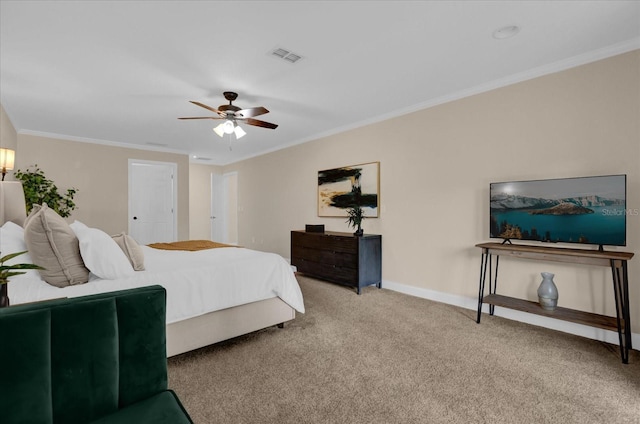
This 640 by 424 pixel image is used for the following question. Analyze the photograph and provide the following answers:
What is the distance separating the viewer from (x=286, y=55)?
2811mm

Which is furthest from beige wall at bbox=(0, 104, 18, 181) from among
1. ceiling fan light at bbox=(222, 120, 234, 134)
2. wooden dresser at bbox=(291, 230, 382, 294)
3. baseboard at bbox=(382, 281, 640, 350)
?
baseboard at bbox=(382, 281, 640, 350)

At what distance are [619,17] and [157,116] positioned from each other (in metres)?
5.06

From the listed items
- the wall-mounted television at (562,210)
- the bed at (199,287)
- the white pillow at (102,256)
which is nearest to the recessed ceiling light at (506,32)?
the wall-mounted television at (562,210)

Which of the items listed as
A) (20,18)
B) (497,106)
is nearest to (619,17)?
(497,106)

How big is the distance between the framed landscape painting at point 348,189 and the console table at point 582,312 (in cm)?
185

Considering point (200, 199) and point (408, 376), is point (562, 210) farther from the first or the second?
point (200, 199)

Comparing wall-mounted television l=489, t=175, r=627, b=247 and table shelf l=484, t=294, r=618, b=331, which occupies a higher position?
wall-mounted television l=489, t=175, r=627, b=247

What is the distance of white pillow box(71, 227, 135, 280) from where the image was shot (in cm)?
198

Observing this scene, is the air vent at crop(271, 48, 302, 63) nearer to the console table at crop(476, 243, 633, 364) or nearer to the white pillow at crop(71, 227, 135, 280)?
the white pillow at crop(71, 227, 135, 280)

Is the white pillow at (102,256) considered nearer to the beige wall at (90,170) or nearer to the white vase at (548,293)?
the white vase at (548,293)

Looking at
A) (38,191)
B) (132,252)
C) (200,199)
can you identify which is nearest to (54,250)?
(132,252)

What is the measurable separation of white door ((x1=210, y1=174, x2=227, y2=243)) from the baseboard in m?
5.65

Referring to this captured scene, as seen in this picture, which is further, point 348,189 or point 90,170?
point 90,170

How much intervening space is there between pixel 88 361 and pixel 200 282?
1.33 meters
